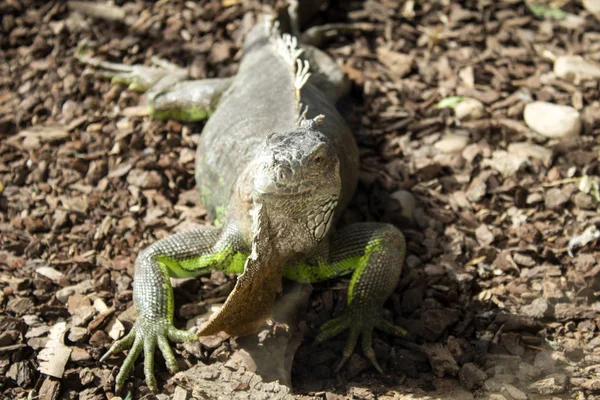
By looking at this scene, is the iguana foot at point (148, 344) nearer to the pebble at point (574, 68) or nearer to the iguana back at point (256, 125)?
the iguana back at point (256, 125)

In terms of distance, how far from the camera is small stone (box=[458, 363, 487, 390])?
175 inches

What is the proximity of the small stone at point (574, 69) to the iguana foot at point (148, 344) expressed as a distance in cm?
486

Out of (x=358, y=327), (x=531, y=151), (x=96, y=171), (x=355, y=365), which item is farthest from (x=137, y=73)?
(x=355, y=365)

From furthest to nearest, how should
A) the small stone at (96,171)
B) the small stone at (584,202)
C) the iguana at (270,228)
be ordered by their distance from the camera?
the small stone at (96,171), the small stone at (584,202), the iguana at (270,228)

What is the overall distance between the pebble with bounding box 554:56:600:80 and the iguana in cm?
271

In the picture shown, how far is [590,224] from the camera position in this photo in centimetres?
554

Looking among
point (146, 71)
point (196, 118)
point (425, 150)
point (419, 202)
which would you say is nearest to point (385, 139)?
point (425, 150)

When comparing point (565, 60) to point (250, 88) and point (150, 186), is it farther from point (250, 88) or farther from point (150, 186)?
point (150, 186)

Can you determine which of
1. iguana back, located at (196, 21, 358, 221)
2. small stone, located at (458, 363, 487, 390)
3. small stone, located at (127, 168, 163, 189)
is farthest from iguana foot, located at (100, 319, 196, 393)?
small stone, located at (458, 363, 487, 390)

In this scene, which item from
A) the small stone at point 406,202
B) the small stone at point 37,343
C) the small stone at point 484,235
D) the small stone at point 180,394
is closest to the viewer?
the small stone at point 180,394

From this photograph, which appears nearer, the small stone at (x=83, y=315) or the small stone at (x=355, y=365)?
the small stone at (x=355, y=365)

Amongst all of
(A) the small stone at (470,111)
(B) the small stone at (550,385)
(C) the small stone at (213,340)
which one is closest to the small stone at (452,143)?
(A) the small stone at (470,111)

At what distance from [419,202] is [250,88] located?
186cm

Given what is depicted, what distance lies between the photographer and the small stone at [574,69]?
7047 millimetres
